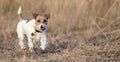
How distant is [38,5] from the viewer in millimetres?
13125

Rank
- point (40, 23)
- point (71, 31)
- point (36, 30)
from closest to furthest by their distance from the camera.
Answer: point (40, 23) < point (36, 30) < point (71, 31)

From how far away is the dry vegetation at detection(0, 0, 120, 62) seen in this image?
848cm

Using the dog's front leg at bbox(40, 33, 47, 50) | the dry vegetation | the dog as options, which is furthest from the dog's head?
the dry vegetation

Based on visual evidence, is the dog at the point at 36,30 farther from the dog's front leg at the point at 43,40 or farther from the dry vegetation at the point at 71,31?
the dry vegetation at the point at 71,31

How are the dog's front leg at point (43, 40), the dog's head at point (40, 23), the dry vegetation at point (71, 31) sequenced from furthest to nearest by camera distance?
the dog's front leg at point (43, 40), the dry vegetation at point (71, 31), the dog's head at point (40, 23)

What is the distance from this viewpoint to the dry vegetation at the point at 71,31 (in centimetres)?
848

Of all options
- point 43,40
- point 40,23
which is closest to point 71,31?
point 43,40

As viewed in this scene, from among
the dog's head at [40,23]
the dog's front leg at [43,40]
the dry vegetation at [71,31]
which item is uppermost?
the dog's head at [40,23]

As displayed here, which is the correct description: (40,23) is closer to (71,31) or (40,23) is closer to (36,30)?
(36,30)

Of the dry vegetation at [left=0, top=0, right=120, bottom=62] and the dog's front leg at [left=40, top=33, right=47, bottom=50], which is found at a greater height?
the dog's front leg at [left=40, top=33, right=47, bottom=50]

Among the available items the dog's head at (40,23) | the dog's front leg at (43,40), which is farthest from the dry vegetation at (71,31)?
the dog's head at (40,23)

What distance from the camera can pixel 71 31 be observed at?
11633 millimetres

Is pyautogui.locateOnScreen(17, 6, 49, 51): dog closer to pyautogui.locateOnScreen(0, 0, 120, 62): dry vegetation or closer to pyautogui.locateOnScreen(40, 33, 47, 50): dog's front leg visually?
pyautogui.locateOnScreen(40, 33, 47, 50): dog's front leg

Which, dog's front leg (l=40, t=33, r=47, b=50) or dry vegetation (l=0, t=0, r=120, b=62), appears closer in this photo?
dry vegetation (l=0, t=0, r=120, b=62)
